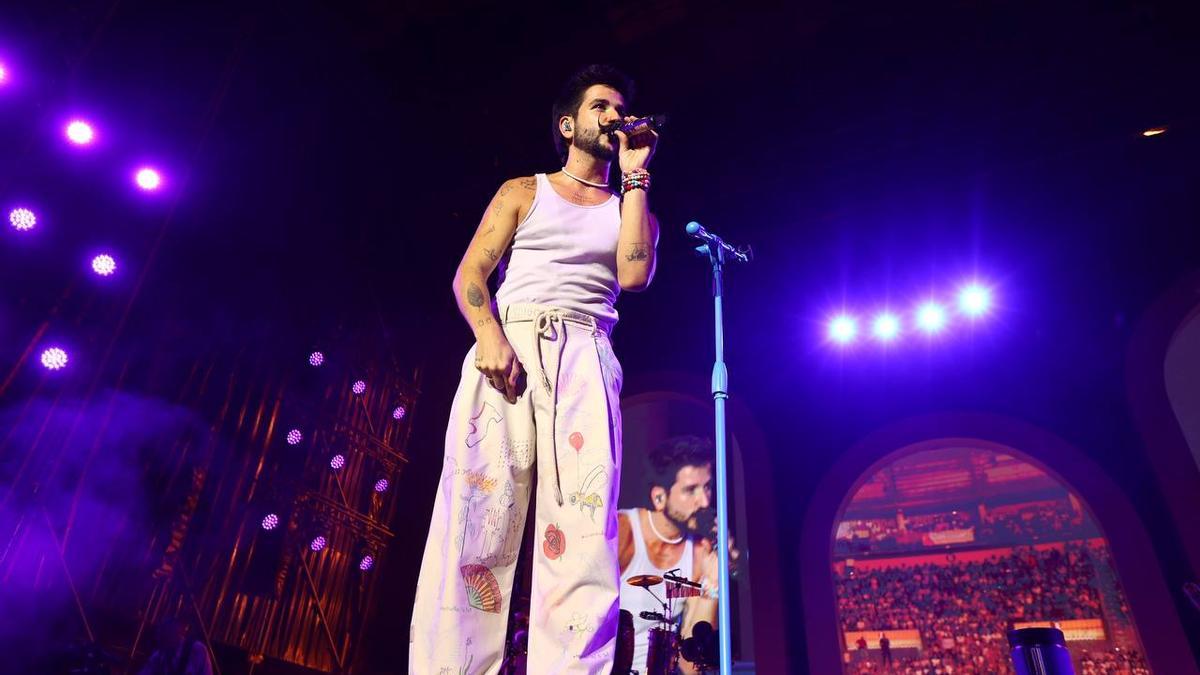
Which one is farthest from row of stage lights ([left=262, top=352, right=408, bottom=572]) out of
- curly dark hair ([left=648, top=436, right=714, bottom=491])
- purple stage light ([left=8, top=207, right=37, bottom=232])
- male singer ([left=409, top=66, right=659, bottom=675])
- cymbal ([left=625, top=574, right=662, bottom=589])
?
male singer ([left=409, top=66, right=659, bottom=675])

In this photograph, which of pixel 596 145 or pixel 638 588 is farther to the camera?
pixel 638 588

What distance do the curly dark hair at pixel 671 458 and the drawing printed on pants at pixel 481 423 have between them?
556 cm

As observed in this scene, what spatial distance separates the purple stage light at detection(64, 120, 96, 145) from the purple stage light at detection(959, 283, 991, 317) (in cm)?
634

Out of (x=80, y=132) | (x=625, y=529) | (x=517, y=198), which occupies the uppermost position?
(x=80, y=132)

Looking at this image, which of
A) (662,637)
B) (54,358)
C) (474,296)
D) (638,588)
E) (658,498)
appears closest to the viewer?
(474,296)

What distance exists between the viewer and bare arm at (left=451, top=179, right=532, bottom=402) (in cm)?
122

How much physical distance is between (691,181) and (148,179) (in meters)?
3.86

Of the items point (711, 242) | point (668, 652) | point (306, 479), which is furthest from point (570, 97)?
point (668, 652)

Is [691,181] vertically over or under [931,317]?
over

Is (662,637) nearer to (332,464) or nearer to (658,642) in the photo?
→ (658,642)

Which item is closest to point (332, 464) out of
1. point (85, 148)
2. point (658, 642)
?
point (85, 148)

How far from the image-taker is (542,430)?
1.22 meters

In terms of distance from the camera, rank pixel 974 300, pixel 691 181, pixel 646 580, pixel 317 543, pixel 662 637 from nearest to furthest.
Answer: pixel 317 543, pixel 662 637, pixel 646 580, pixel 691 181, pixel 974 300

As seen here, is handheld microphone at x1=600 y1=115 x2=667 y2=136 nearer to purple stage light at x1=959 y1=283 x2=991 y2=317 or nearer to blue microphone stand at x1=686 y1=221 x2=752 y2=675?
blue microphone stand at x1=686 y1=221 x2=752 y2=675
